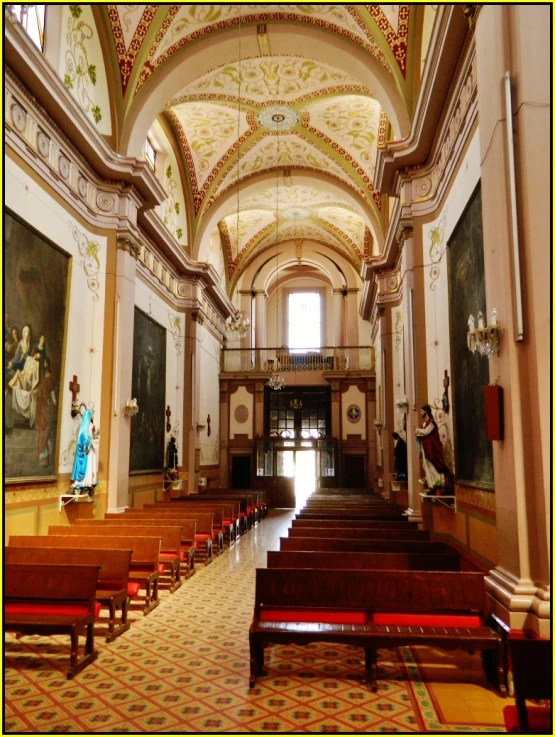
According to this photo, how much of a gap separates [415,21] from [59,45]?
581 cm

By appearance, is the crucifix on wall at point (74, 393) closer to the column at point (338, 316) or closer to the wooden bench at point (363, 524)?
the wooden bench at point (363, 524)

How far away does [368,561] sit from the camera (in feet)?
→ 19.9

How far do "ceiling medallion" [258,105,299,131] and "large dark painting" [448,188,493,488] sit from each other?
7766 millimetres

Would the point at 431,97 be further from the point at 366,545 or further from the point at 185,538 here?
the point at 185,538

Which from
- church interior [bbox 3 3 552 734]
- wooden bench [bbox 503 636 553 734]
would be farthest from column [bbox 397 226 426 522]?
wooden bench [bbox 503 636 553 734]

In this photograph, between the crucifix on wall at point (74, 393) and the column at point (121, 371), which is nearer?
the crucifix on wall at point (74, 393)

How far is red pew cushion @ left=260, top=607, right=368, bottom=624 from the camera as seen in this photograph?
5191 millimetres

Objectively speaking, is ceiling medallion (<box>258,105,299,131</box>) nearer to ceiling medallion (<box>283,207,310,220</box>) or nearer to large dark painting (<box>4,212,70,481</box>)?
ceiling medallion (<box>283,207,310,220</box>)

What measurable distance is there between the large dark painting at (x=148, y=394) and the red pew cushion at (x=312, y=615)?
25.0 feet

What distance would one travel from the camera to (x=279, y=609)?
17.3 ft

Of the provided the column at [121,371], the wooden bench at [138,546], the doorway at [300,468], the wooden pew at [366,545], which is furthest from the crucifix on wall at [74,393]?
the doorway at [300,468]

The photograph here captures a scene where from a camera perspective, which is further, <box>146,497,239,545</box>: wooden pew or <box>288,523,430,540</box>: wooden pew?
<box>146,497,239,545</box>: wooden pew

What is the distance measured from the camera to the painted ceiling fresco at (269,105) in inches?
421

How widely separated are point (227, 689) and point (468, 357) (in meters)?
4.60
